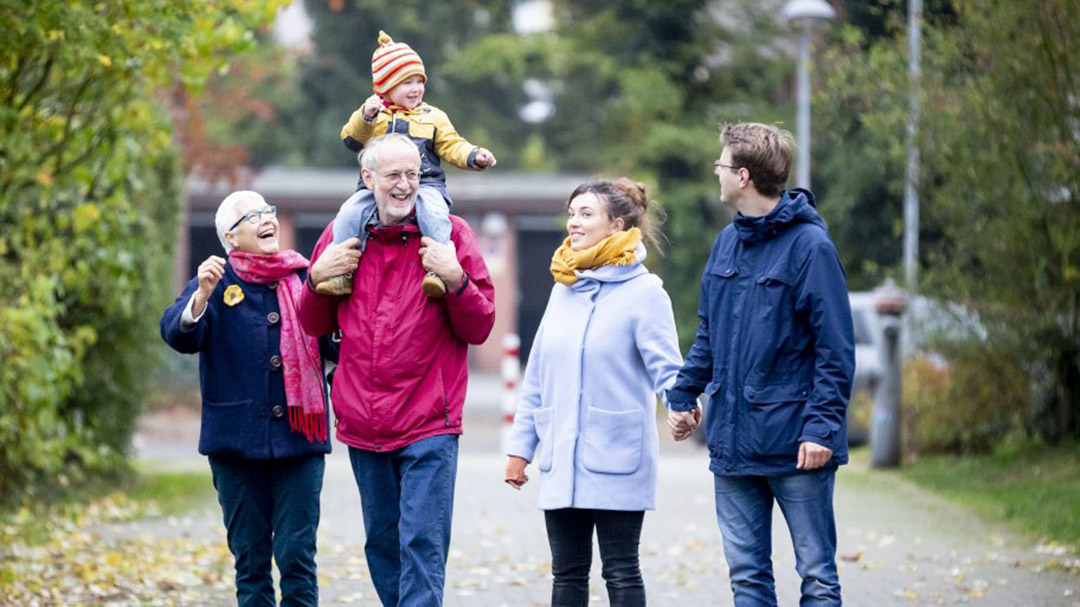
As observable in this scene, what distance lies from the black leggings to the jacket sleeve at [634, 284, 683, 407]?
1.48 feet

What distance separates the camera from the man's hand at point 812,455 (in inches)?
204

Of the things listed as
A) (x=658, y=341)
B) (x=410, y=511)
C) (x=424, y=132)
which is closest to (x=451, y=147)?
(x=424, y=132)

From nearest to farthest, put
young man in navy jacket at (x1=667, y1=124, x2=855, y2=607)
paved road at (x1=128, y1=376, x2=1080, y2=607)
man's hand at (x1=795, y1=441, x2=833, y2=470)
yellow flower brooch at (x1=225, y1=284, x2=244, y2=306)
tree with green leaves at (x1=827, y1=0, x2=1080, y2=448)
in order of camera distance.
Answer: man's hand at (x1=795, y1=441, x2=833, y2=470)
young man in navy jacket at (x1=667, y1=124, x2=855, y2=607)
yellow flower brooch at (x1=225, y1=284, x2=244, y2=306)
paved road at (x1=128, y1=376, x2=1080, y2=607)
tree with green leaves at (x1=827, y1=0, x2=1080, y2=448)

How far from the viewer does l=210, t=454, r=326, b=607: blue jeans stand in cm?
588

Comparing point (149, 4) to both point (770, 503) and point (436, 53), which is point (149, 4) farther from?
point (436, 53)

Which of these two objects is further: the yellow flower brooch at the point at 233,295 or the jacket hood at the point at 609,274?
the yellow flower brooch at the point at 233,295

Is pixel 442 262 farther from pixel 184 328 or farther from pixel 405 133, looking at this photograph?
pixel 184 328

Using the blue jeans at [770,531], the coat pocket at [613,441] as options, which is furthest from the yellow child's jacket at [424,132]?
the blue jeans at [770,531]

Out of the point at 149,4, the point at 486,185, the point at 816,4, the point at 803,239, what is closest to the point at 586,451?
the point at 803,239

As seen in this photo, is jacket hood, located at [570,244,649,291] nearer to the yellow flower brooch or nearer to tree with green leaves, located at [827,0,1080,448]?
the yellow flower brooch

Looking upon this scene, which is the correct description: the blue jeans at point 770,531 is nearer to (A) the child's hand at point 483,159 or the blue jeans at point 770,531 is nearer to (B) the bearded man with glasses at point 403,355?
(B) the bearded man with glasses at point 403,355

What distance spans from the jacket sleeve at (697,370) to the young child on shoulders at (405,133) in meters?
0.92

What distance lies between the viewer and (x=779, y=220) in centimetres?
542

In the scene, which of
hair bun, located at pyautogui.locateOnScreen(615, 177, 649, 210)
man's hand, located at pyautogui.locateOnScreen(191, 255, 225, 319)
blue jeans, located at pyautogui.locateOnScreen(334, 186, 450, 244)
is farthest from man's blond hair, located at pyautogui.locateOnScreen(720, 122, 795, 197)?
man's hand, located at pyautogui.locateOnScreen(191, 255, 225, 319)
